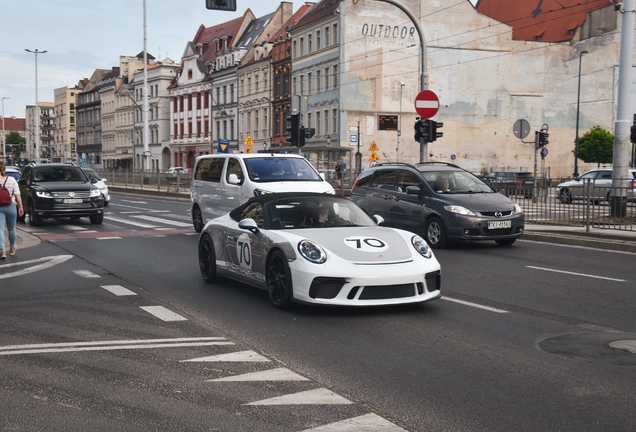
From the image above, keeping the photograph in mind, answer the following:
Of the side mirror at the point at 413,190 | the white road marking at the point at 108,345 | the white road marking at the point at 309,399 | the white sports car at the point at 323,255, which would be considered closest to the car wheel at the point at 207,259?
the white sports car at the point at 323,255

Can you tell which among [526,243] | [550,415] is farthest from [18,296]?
[526,243]

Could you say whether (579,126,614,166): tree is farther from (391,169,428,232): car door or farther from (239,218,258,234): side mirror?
(239,218,258,234): side mirror

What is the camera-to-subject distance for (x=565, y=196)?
1925cm

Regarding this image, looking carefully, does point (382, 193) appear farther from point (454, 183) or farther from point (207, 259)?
point (207, 259)

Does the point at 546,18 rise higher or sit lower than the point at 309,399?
higher

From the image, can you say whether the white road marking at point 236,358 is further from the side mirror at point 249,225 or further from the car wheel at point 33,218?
the car wheel at point 33,218

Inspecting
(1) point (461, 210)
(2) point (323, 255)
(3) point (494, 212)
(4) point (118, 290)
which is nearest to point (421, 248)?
(2) point (323, 255)

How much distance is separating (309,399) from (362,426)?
672 millimetres

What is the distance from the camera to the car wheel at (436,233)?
16.3 meters

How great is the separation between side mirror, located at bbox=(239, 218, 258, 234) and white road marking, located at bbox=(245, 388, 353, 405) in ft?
13.6

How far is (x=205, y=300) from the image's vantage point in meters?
9.94

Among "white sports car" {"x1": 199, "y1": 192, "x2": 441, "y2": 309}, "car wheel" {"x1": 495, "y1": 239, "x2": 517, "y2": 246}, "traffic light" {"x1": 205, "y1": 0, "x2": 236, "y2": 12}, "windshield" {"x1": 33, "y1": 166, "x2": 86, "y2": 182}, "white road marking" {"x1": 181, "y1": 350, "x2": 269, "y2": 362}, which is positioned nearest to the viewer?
"white road marking" {"x1": 181, "y1": 350, "x2": 269, "y2": 362}

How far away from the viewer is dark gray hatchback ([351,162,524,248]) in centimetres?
1608

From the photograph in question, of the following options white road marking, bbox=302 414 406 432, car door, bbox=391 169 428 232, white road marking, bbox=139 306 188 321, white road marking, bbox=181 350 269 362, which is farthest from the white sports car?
car door, bbox=391 169 428 232
